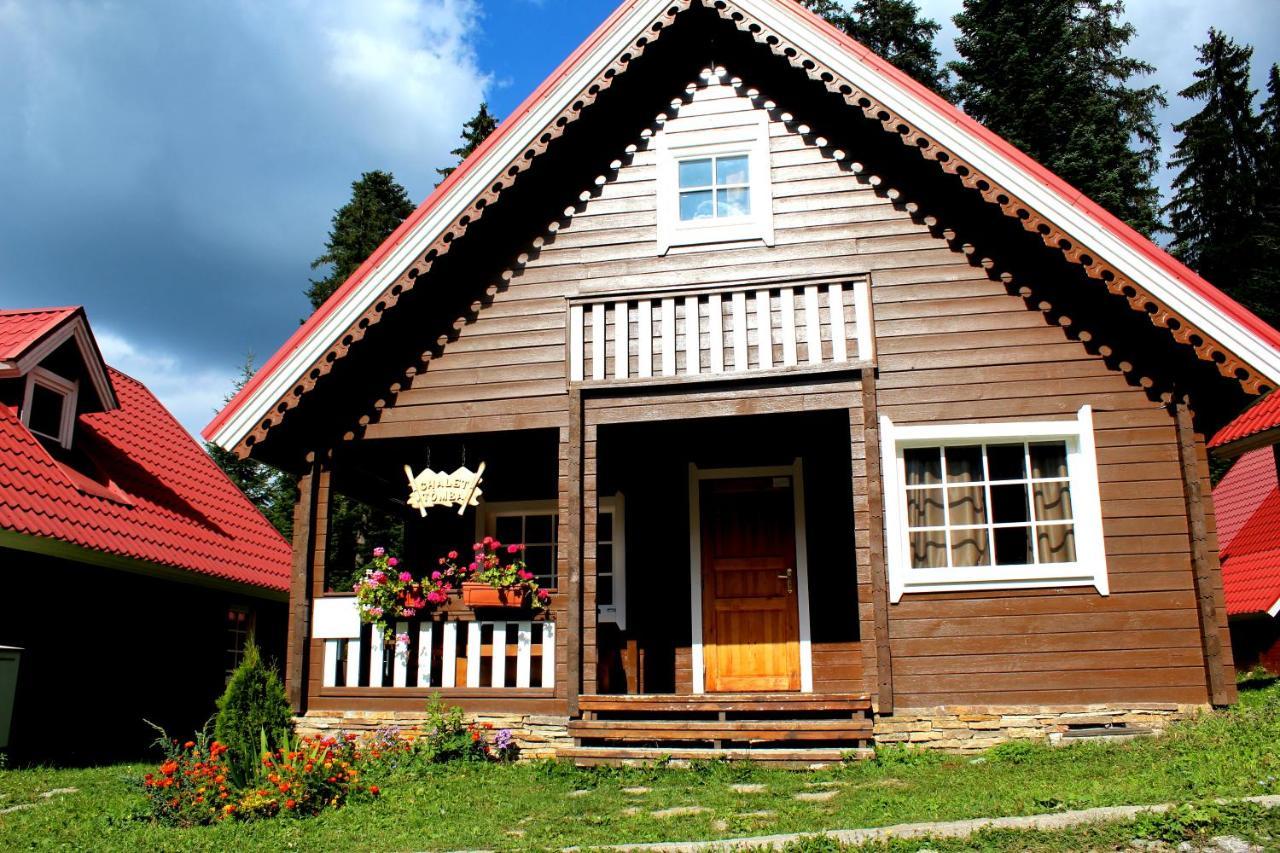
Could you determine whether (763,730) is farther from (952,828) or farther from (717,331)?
(717,331)

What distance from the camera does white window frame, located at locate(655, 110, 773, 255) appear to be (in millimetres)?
10680

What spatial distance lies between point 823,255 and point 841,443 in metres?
2.28

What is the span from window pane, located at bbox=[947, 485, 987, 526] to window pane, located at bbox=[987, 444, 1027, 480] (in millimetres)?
233

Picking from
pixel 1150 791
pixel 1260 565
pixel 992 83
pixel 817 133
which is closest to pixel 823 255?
pixel 817 133

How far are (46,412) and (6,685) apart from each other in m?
3.84

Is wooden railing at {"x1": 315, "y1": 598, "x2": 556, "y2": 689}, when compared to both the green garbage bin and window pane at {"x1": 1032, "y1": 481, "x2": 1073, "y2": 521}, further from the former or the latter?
window pane at {"x1": 1032, "y1": 481, "x2": 1073, "y2": 521}

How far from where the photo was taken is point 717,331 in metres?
10.3

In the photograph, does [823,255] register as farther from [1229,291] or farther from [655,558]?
[1229,291]

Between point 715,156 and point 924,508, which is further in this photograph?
point 715,156

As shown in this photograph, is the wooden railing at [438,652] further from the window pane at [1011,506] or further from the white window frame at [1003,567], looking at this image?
the window pane at [1011,506]

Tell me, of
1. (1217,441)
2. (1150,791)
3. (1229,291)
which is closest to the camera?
(1150,791)

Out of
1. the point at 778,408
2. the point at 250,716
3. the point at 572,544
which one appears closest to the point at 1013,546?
the point at 778,408

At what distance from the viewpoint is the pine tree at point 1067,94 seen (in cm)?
2650

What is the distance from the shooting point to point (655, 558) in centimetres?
1208
